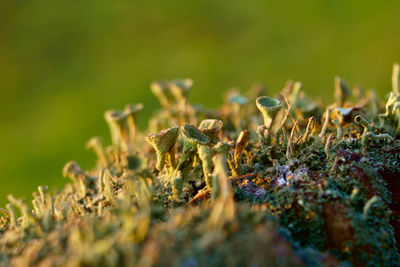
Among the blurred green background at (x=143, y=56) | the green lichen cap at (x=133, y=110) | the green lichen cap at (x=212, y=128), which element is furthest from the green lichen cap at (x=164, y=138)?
the blurred green background at (x=143, y=56)

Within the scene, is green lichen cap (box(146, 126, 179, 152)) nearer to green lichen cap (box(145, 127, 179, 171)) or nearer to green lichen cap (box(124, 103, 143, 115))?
green lichen cap (box(145, 127, 179, 171))

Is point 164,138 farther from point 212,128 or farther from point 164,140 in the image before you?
point 212,128

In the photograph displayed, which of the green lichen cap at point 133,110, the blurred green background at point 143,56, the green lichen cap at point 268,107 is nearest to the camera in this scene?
the green lichen cap at point 268,107

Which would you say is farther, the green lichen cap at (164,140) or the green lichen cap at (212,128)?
the green lichen cap at (212,128)

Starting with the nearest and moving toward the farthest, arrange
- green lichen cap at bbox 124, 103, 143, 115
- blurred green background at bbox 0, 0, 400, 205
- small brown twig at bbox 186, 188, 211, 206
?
small brown twig at bbox 186, 188, 211, 206 → green lichen cap at bbox 124, 103, 143, 115 → blurred green background at bbox 0, 0, 400, 205

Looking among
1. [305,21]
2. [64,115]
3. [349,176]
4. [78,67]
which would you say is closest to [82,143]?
[64,115]

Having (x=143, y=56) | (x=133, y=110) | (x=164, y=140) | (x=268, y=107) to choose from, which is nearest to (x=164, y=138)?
(x=164, y=140)

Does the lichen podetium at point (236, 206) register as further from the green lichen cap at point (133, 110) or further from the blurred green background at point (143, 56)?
the blurred green background at point (143, 56)

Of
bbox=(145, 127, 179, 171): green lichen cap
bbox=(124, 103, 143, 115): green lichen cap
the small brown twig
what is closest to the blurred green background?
Result: bbox=(124, 103, 143, 115): green lichen cap
